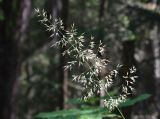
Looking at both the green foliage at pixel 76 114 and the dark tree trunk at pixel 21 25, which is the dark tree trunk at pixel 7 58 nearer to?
the dark tree trunk at pixel 21 25

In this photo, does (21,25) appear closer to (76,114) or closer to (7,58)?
(7,58)

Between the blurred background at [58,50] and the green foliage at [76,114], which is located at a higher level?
the blurred background at [58,50]

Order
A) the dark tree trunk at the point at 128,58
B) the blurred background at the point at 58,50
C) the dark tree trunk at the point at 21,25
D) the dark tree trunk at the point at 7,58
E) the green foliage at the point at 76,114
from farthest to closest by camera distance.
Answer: the dark tree trunk at the point at 7,58 < the dark tree trunk at the point at 21,25 < the blurred background at the point at 58,50 < the dark tree trunk at the point at 128,58 < the green foliage at the point at 76,114

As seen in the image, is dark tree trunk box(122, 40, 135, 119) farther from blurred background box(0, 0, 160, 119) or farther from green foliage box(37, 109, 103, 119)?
blurred background box(0, 0, 160, 119)

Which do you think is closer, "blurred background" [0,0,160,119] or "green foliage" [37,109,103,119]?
"green foliage" [37,109,103,119]

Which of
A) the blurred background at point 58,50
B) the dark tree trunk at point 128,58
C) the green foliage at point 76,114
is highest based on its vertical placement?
the blurred background at point 58,50

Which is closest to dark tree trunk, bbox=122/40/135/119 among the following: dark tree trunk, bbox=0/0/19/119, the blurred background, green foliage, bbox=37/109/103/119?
green foliage, bbox=37/109/103/119

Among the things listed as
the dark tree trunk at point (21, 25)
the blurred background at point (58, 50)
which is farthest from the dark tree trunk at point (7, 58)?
the dark tree trunk at point (21, 25)

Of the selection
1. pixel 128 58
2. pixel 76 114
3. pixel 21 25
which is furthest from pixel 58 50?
pixel 76 114

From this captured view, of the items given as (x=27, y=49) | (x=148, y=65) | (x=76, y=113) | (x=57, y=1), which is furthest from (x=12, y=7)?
(x=76, y=113)
